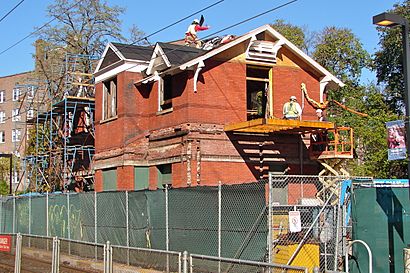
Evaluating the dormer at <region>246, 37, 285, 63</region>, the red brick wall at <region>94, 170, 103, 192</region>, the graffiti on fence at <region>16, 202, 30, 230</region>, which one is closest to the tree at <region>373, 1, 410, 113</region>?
the dormer at <region>246, 37, 285, 63</region>

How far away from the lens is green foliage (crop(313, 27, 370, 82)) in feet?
154

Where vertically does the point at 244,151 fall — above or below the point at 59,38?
below

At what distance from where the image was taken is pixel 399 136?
11328 mm

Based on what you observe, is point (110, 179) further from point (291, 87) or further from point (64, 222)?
point (291, 87)

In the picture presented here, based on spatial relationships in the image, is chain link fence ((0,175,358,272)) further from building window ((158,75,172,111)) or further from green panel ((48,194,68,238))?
building window ((158,75,172,111))

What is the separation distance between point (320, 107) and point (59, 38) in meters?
29.1

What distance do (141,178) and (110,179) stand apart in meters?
2.23

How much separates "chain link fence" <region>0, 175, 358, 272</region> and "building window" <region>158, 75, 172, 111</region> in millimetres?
5449

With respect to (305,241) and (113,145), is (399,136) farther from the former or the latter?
(113,145)

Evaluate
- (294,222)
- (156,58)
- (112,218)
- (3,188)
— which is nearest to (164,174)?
(156,58)

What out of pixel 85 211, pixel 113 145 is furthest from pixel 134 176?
pixel 85 211

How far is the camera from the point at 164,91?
1003 inches

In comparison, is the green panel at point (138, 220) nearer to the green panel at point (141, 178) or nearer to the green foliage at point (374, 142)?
the green panel at point (141, 178)

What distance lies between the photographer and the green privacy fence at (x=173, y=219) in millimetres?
14258
